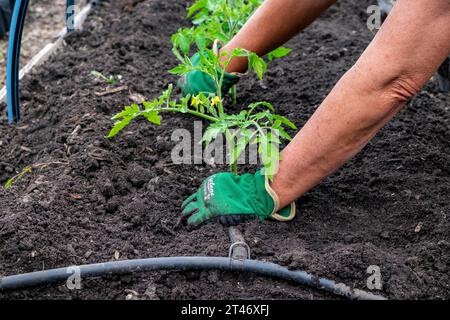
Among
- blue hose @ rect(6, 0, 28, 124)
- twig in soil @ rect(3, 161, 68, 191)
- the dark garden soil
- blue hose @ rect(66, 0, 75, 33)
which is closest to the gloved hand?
the dark garden soil

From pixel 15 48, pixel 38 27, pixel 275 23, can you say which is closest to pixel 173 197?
pixel 275 23

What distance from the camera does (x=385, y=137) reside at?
9.82 feet

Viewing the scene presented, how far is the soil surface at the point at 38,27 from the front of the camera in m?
4.57

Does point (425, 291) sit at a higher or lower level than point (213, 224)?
lower

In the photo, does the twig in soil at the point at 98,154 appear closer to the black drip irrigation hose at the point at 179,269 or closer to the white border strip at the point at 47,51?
the black drip irrigation hose at the point at 179,269

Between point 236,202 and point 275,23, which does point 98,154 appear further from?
point 275,23

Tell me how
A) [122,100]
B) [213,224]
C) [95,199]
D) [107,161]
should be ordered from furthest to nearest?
[122,100]
[107,161]
[95,199]
[213,224]

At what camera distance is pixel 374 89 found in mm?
2027

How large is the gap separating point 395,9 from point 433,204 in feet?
2.96

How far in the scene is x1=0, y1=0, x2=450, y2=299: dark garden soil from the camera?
2137mm

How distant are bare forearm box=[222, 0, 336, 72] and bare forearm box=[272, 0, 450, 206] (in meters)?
0.78

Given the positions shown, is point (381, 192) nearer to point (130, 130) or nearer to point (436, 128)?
point (436, 128)

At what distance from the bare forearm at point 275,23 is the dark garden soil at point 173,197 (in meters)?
0.45

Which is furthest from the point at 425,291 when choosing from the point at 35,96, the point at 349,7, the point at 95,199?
the point at 349,7
